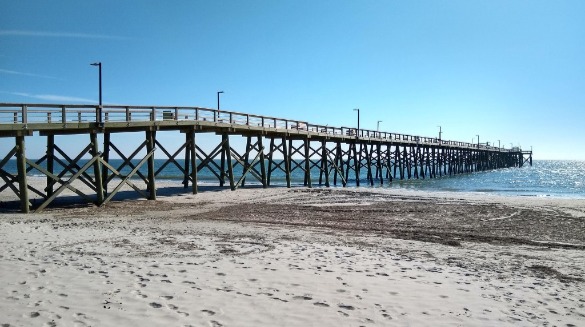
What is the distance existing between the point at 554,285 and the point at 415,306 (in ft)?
8.91

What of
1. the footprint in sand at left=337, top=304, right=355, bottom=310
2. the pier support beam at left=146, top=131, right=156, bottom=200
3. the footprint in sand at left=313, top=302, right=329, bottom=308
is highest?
the pier support beam at left=146, top=131, right=156, bottom=200

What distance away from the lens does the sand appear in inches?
191

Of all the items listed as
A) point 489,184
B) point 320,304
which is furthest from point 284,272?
point 489,184

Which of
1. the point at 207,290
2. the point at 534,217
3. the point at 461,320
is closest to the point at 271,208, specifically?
the point at 534,217

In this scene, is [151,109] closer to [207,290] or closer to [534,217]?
[207,290]

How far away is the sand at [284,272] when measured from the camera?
4859 mm

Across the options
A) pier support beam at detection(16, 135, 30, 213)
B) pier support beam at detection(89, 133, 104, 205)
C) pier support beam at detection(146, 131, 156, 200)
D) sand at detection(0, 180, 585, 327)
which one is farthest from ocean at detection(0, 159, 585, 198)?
sand at detection(0, 180, 585, 327)

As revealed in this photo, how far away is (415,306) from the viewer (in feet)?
17.3

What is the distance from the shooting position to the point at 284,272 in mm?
6621

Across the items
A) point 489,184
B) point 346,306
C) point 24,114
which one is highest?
point 24,114

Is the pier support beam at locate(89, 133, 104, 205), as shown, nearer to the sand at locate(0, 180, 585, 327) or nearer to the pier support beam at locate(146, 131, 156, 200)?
the pier support beam at locate(146, 131, 156, 200)

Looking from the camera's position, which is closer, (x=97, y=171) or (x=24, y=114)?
(x=24, y=114)

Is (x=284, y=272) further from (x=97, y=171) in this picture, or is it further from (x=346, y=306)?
(x=97, y=171)

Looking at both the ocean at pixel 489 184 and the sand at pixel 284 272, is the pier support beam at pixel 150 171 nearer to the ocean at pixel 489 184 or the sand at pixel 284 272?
the sand at pixel 284 272
